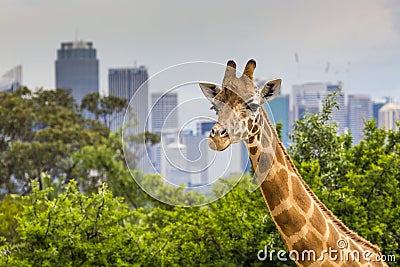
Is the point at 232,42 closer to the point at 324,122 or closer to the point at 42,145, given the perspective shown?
the point at 42,145

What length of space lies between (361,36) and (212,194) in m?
24.3

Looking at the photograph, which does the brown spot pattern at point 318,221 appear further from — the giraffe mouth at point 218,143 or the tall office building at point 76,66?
the tall office building at point 76,66

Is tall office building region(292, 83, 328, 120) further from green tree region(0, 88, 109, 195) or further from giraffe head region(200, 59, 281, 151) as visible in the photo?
giraffe head region(200, 59, 281, 151)

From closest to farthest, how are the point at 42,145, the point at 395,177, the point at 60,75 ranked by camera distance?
the point at 395,177 < the point at 42,145 < the point at 60,75

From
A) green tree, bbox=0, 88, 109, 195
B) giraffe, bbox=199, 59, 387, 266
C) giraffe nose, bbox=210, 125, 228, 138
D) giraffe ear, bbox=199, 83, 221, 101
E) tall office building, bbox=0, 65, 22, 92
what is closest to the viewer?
giraffe nose, bbox=210, 125, 228, 138

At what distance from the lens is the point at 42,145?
18.4 meters

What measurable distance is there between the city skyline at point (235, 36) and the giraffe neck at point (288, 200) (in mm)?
16885

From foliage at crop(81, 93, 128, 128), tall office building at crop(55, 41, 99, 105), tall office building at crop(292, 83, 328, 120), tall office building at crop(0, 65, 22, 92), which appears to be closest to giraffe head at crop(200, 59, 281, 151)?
foliage at crop(81, 93, 128, 128)

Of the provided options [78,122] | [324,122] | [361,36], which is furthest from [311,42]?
[324,122]

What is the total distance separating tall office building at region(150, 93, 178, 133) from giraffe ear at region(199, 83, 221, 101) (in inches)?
9.4

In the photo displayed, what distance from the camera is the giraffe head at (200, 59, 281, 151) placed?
10.2ft

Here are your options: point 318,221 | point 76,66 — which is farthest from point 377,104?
point 318,221

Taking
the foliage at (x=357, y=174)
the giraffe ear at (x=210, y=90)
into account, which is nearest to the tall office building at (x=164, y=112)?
the giraffe ear at (x=210, y=90)

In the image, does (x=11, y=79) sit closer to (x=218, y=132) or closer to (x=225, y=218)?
(x=225, y=218)
